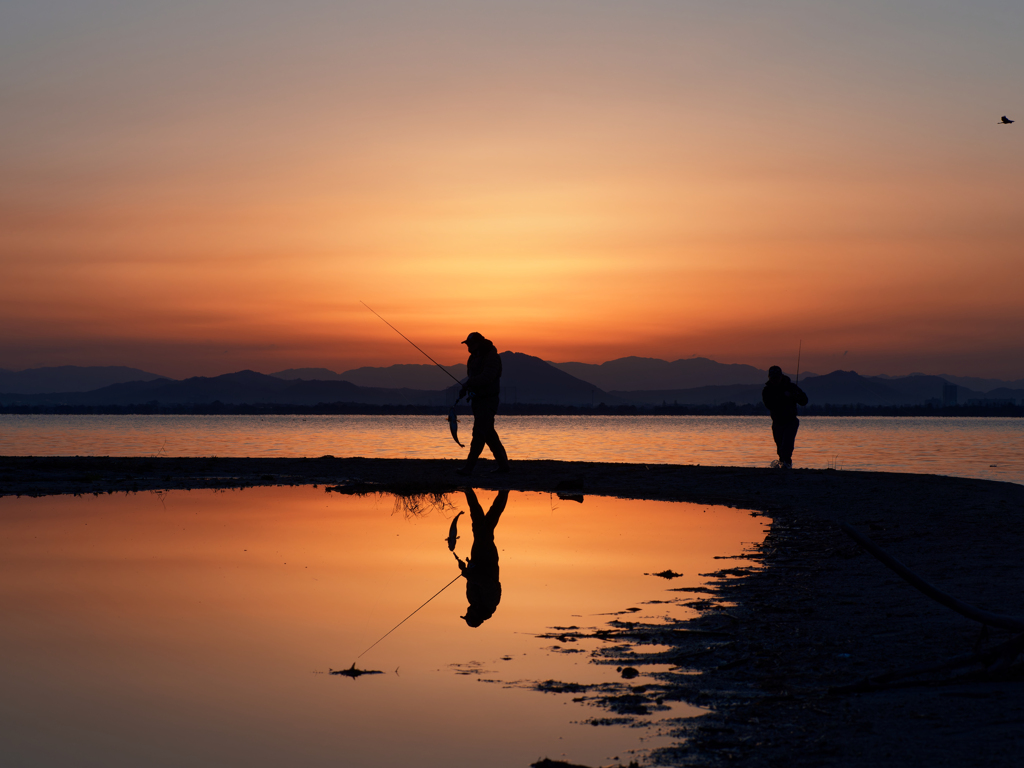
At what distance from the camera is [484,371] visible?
16.9 metres

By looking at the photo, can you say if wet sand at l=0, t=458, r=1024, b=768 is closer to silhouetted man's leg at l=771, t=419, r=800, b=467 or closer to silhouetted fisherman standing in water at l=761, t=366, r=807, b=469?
silhouetted fisherman standing in water at l=761, t=366, r=807, b=469

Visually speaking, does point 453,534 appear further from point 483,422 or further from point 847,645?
point 483,422

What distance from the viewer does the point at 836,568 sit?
8258 millimetres

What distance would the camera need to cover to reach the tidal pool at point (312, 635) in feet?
12.5

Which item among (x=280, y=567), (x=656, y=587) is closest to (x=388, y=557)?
(x=280, y=567)

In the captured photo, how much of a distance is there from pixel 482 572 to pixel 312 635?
8.12 ft

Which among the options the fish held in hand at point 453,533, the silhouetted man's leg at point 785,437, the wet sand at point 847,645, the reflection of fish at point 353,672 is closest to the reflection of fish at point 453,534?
the fish held in hand at point 453,533

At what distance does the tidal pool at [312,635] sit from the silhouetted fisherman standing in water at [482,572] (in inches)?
1.5

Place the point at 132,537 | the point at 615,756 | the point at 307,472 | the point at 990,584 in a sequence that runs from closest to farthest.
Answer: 1. the point at 615,756
2. the point at 990,584
3. the point at 132,537
4. the point at 307,472

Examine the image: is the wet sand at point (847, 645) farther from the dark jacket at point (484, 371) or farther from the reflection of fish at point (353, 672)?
the dark jacket at point (484, 371)

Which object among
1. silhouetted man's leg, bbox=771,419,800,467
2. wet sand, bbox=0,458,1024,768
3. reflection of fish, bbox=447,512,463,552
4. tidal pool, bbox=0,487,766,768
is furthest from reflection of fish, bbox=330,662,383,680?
silhouetted man's leg, bbox=771,419,800,467

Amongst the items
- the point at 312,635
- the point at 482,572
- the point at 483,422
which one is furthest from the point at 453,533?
the point at 483,422

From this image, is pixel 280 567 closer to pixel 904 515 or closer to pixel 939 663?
pixel 939 663

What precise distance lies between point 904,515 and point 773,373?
5874 millimetres
